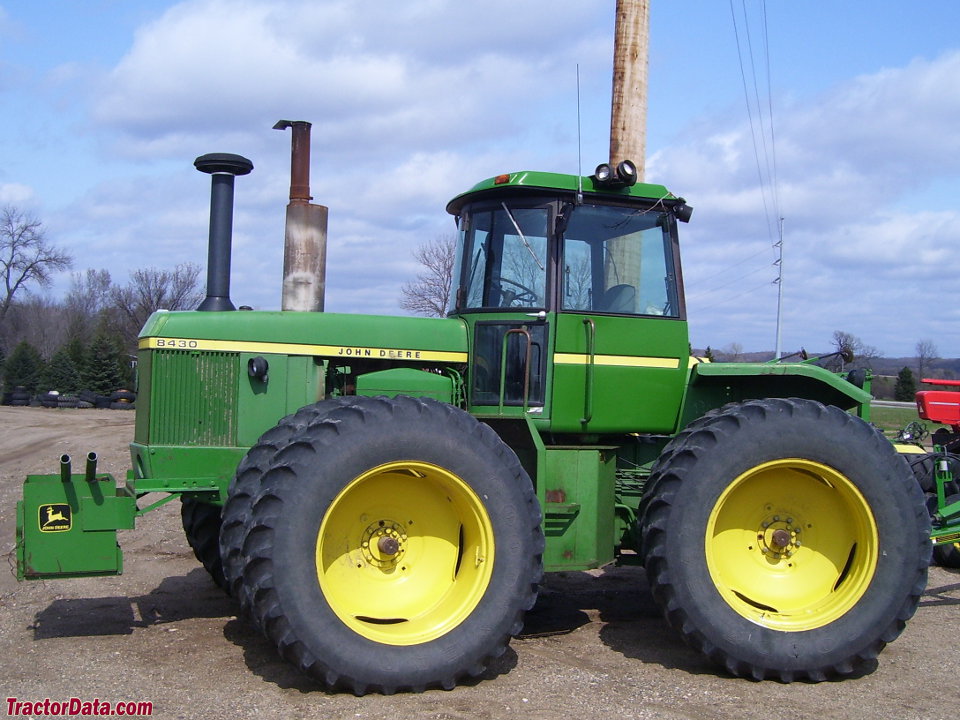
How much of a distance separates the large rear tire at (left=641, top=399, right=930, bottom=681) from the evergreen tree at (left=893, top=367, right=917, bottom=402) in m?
41.8

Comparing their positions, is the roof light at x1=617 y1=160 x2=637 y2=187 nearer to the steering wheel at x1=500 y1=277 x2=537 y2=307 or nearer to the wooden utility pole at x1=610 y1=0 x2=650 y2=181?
the steering wheel at x1=500 y1=277 x2=537 y2=307

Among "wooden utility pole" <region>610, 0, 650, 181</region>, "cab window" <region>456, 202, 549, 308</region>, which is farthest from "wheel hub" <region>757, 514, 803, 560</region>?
"wooden utility pole" <region>610, 0, 650, 181</region>

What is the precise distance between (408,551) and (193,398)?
1739 mm

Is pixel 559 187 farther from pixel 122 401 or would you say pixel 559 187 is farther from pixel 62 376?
pixel 62 376

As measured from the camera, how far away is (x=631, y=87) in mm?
9352

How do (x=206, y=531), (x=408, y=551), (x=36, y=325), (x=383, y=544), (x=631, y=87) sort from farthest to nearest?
(x=36, y=325)
(x=631, y=87)
(x=206, y=531)
(x=408, y=551)
(x=383, y=544)

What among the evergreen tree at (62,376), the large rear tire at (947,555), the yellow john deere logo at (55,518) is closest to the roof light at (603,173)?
the yellow john deere logo at (55,518)

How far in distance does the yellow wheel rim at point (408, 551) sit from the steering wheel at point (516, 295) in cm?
140

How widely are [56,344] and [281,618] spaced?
66197mm

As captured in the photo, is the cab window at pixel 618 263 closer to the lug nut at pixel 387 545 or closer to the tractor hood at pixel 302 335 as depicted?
the tractor hood at pixel 302 335

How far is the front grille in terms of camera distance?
5949mm

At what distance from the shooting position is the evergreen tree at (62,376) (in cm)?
4128

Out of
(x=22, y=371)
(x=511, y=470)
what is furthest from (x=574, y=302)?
(x=22, y=371)

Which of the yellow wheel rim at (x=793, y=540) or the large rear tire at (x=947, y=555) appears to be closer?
the yellow wheel rim at (x=793, y=540)
